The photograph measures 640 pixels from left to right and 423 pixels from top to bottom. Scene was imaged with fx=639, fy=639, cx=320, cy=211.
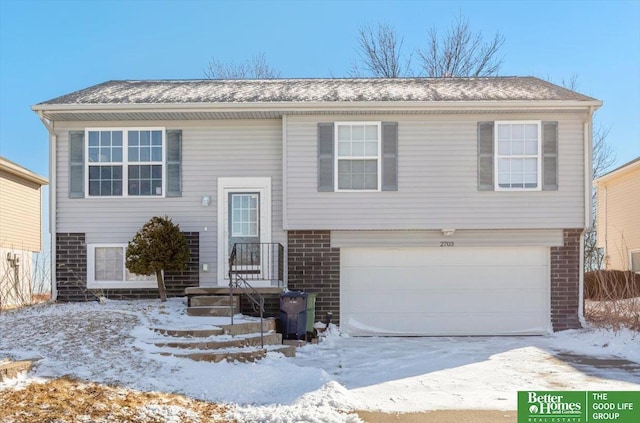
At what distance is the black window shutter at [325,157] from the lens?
12.4m

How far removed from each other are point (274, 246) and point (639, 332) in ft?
22.1

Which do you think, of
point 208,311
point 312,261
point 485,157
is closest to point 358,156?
point 312,261

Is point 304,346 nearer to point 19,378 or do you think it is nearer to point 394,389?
point 394,389

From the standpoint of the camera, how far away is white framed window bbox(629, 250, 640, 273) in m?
19.8

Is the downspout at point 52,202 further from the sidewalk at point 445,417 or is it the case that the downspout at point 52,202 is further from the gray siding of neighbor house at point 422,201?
the sidewalk at point 445,417

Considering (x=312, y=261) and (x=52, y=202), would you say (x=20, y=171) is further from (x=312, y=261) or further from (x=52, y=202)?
(x=312, y=261)

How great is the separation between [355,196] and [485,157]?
2.64 m

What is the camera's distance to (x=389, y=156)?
1240 centimetres

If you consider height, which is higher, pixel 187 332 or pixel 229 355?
pixel 187 332

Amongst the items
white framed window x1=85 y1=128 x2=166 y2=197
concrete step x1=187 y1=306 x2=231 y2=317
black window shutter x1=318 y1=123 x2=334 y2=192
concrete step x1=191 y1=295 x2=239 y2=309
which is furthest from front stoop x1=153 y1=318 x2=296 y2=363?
white framed window x1=85 y1=128 x2=166 y2=197

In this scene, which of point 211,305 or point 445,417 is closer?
point 445,417

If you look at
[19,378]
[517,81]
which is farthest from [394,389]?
[517,81]

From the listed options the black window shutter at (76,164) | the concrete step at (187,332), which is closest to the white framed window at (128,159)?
the black window shutter at (76,164)

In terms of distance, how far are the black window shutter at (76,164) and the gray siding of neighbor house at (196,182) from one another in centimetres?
10
